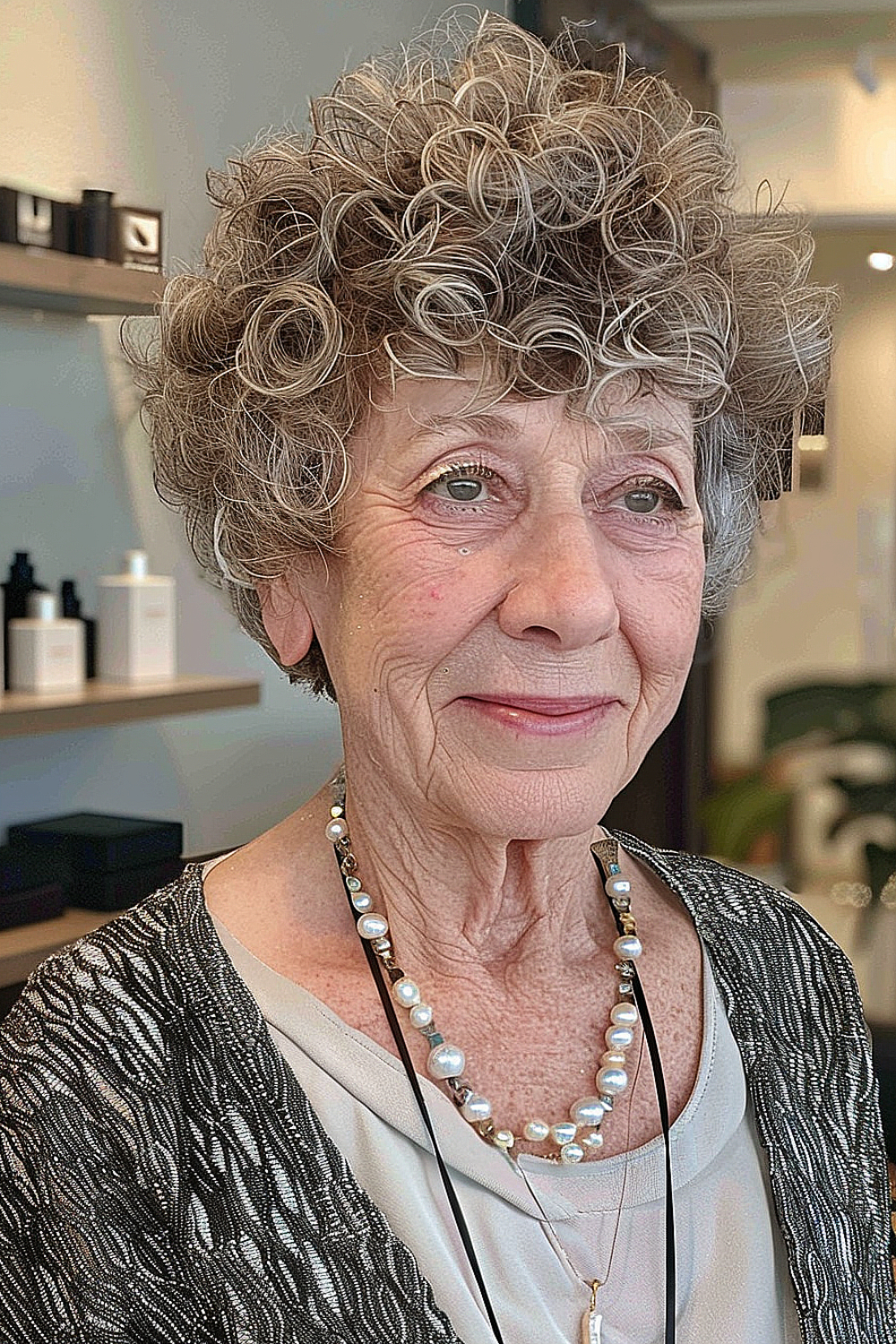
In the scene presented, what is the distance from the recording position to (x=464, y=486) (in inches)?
40.7

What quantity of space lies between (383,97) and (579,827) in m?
0.56

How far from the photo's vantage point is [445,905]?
1162mm

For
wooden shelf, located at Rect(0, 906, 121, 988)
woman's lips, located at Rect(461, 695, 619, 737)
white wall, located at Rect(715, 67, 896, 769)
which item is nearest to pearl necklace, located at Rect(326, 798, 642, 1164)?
woman's lips, located at Rect(461, 695, 619, 737)

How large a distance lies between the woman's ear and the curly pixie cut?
0.02m

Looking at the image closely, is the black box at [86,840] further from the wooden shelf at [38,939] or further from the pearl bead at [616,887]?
the pearl bead at [616,887]

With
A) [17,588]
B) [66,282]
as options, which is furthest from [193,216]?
[17,588]

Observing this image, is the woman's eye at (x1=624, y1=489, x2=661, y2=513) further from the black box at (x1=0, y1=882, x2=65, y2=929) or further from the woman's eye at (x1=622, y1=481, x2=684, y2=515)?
the black box at (x1=0, y1=882, x2=65, y2=929)

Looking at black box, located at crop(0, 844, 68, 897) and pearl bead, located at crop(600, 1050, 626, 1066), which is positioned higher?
black box, located at crop(0, 844, 68, 897)

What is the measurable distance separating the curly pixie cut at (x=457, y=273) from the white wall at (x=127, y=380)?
613 mm

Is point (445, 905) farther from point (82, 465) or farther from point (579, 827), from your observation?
point (82, 465)

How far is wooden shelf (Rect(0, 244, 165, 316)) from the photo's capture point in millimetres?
1698

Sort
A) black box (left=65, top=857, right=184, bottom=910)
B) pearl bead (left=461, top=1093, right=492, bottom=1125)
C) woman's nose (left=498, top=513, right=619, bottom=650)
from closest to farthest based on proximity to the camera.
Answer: woman's nose (left=498, top=513, right=619, bottom=650)
pearl bead (left=461, top=1093, right=492, bottom=1125)
black box (left=65, top=857, right=184, bottom=910)

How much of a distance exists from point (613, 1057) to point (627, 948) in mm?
98

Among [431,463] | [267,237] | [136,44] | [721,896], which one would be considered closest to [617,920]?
[721,896]
